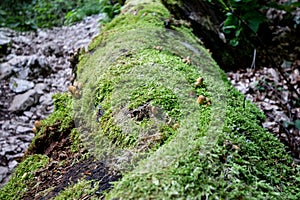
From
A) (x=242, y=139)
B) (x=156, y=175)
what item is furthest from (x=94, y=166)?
(x=242, y=139)

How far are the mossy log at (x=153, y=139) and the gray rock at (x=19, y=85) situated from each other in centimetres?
247

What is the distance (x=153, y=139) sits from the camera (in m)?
1.43

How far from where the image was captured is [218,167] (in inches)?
45.8

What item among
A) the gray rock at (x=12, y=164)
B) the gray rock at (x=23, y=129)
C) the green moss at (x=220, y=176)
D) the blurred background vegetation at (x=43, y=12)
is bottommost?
the gray rock at (x=12, y=164)

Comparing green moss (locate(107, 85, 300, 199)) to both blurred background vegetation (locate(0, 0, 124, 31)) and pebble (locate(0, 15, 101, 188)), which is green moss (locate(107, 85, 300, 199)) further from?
blurred background vegetation (locate(0, 0, 124, 31))

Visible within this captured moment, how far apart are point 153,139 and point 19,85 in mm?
3887

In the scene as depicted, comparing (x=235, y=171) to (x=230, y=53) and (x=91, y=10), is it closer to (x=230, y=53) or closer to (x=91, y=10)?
(x=230, y=53)

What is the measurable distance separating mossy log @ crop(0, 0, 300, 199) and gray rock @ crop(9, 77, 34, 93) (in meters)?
2.47

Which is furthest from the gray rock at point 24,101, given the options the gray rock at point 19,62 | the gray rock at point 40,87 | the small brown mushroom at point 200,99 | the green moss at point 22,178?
the small brown mushroom at point 200,99

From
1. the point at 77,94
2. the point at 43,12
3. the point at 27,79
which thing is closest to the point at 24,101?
the point at 27,79

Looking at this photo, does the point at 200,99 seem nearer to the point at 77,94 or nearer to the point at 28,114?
the point at 77,94

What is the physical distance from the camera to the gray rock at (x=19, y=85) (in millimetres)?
4625

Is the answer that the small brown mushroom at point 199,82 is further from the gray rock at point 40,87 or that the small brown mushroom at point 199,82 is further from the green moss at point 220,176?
the gray rock at point 40,87

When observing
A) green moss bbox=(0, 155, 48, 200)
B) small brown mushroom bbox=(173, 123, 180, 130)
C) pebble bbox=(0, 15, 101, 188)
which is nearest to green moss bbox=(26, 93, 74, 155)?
green moss bbox=(0, 155, 48, 200)
